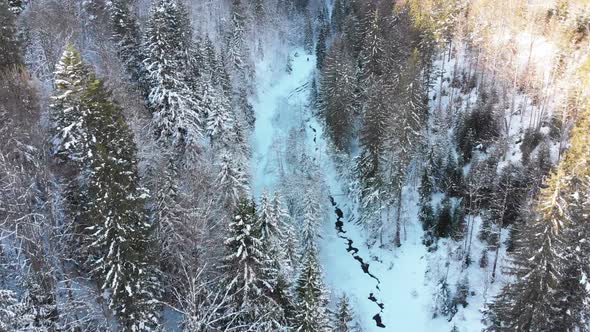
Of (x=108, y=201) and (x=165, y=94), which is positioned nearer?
(x=108, y=201)

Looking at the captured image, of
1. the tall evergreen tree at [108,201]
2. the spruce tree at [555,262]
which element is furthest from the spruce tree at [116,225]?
the spruce tree at [555,262]

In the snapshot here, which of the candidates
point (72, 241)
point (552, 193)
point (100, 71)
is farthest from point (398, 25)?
point (72, 241)

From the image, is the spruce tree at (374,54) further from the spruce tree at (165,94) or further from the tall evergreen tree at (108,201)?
the tall evergreen tree at (108,201)

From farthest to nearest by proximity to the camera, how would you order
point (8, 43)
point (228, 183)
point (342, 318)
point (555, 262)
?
point (228, 183) → point (8, 43) → point (342, 318) → point (555, 262)

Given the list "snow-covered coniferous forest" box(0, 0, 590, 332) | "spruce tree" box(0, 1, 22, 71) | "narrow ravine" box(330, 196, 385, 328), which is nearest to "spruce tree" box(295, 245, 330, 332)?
"snow-covered coniferous forest" box(0, 0, 590, 332)

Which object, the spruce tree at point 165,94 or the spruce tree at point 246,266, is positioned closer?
the spruce tree at point 246,266

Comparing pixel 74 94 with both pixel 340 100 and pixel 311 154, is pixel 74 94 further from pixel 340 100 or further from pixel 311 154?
pixel 311 154

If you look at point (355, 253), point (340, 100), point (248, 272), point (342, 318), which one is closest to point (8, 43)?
point (248, 272)

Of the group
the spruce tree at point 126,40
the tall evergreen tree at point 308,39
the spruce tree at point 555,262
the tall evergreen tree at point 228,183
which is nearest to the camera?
the spruce tree at point 555,262

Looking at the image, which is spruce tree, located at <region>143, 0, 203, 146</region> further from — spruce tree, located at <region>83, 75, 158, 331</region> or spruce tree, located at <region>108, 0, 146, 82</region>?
spruce tree, located at <region>83, 75, 158, 331</region>
